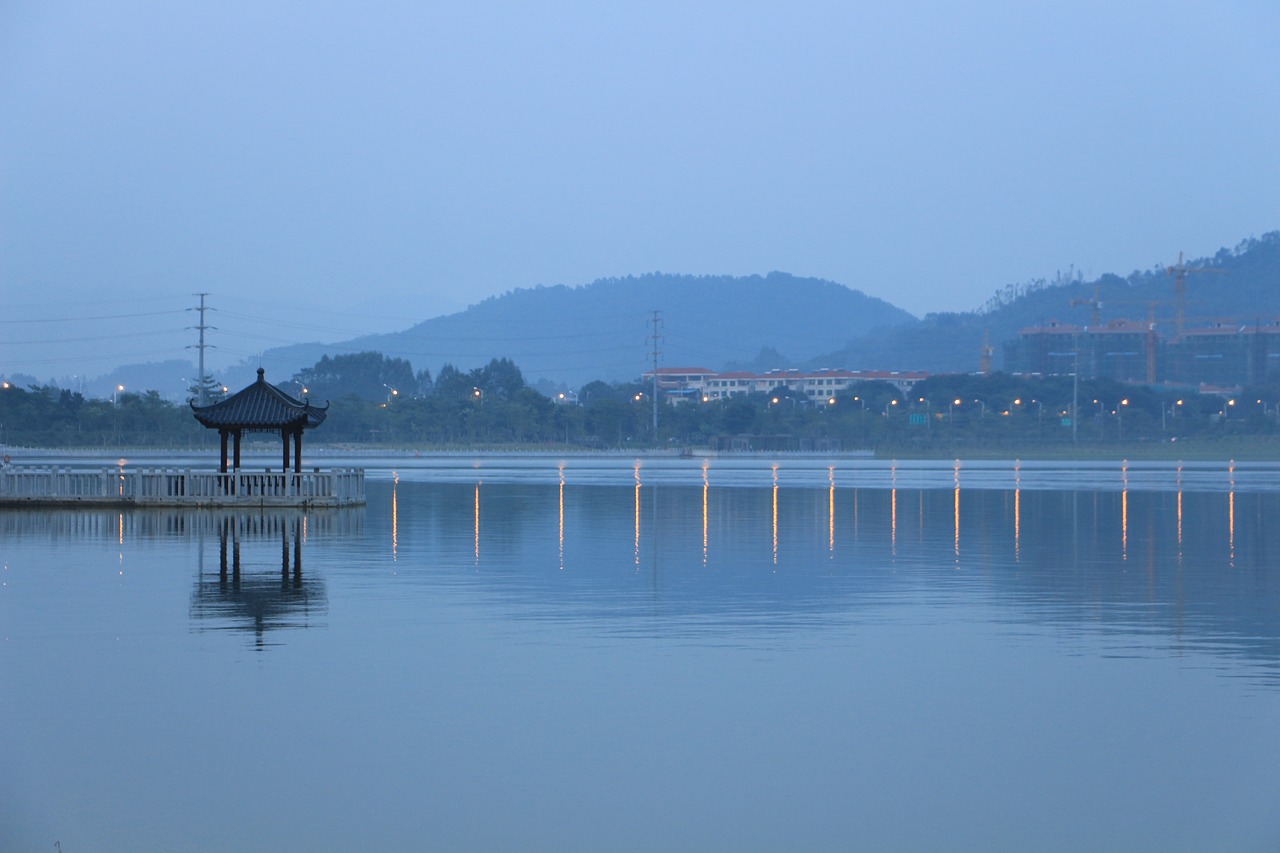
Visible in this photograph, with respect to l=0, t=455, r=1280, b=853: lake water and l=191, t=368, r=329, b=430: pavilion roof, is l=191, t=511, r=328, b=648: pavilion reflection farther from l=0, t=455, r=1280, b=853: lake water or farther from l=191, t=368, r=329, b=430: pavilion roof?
l=191, t=368, r=329, b=430: pavilion roof

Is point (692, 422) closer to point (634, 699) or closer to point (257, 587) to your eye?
point (257, 587)

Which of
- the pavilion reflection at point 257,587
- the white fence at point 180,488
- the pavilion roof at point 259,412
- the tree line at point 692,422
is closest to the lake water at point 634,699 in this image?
the pavilion reflection at point 257,587

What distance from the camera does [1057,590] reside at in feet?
71.2

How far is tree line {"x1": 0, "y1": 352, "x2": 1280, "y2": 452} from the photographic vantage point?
129500 mm

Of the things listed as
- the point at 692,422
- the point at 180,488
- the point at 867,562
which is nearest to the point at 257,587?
the point at 867,562

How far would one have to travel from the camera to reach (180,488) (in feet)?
131

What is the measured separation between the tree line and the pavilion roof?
296ft

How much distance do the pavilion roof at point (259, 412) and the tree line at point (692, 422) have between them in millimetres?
90071

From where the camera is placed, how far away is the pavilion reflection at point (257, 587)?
17.6 m

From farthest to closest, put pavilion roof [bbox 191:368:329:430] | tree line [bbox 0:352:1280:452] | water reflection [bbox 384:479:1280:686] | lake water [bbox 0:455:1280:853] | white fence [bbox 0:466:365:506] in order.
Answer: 1. tree line [bbox 0:352:1280:452]
2. pavilion roof [bbox 191:368:329:430]
3. white fence [bbox 0:466:365:506]
4. water reflection [bbox 384:479:1280:686]
5. lake water [bbox 0:455:1280:853]

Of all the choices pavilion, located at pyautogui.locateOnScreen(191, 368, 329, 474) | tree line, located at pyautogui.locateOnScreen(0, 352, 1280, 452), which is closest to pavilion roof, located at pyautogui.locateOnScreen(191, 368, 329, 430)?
pavilion, located at pyautogui.locateOnScreen(191, 368, 329, 474)

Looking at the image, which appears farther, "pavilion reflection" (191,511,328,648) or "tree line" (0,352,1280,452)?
"tree line" (0,352,1280,452)

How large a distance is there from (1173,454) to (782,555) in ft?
421

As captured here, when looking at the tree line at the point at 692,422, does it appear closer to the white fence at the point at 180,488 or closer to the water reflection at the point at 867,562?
the white fence at the point at 180,488
